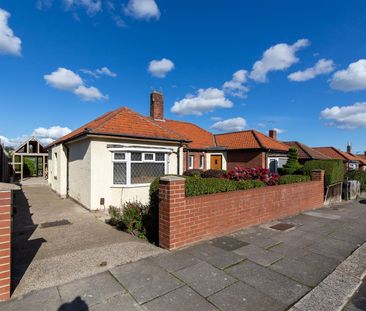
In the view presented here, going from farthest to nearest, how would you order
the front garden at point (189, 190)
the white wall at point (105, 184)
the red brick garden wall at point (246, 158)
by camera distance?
1. the red brick garden wall at point (246, 158)
2. the white wall at point (105, 184)
3. the front garden at point (189, 190)

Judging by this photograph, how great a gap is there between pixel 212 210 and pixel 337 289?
259 cm

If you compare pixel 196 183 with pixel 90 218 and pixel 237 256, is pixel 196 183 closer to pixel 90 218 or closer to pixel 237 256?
pixel 237 256

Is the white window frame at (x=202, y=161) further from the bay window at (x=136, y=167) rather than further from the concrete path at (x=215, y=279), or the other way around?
the concrete path at (x=215, y=279)

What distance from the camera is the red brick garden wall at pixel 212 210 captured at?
451 cm

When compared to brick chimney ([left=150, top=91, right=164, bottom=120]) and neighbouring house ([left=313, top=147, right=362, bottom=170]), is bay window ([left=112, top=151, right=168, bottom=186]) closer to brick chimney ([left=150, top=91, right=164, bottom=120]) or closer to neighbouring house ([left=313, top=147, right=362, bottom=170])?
brick chimney ([left=150, top=91, right=164, bottom=120])

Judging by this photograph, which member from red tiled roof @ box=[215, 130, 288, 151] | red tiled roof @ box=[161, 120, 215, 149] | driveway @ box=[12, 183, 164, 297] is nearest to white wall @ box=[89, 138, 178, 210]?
driveway @ box=[12, 183, 164, 297]

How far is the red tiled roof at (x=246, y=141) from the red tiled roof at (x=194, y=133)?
1.08 m

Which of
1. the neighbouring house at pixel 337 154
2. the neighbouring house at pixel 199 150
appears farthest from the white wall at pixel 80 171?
the neighbouring house at pixel 337 154

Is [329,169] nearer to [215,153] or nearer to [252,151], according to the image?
[252,151]

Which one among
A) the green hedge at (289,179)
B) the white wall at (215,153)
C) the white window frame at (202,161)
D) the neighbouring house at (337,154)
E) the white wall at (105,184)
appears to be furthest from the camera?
the neighbouring house at (337,154)

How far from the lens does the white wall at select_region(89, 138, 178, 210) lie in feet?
28.3

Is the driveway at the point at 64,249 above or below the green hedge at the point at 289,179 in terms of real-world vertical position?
below

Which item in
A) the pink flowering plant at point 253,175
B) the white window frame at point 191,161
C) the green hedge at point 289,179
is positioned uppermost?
the white window frame at point 191,161

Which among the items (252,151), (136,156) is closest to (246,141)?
(252,151)
